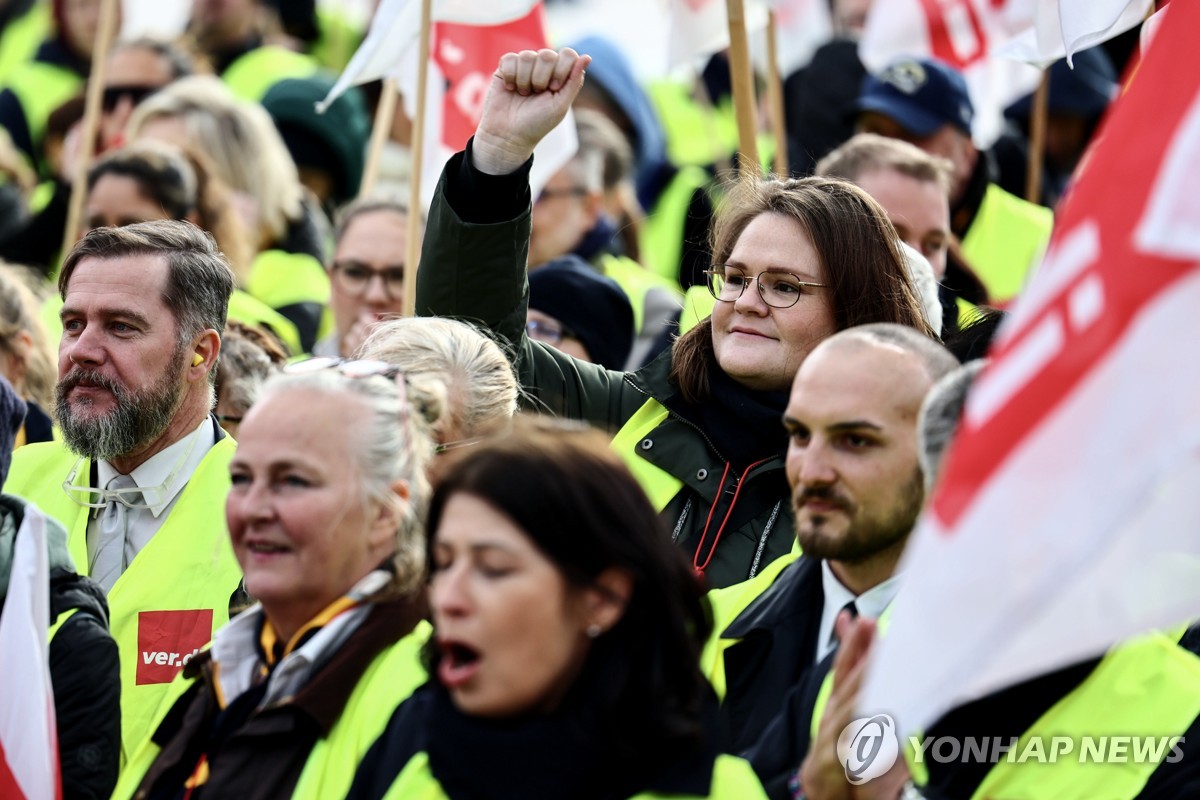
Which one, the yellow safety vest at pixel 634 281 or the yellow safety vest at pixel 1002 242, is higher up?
the yellow safety vest at pixel 1002 242

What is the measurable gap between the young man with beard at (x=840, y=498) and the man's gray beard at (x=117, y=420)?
175 cm

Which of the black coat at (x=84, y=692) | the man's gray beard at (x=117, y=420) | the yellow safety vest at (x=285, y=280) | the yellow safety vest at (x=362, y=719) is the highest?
the yellow safety vest at (x=362, y=719)

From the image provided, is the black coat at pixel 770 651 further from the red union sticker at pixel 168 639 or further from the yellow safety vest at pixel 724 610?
the red union sticker at pixel 168 639

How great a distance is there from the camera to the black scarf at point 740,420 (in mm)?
4312

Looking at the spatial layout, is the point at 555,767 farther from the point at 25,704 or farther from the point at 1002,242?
the point at 1002,242

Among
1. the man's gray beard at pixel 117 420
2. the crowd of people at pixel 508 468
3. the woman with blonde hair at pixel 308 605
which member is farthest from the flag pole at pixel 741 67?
the woman with blonde hair at pixel 308 605

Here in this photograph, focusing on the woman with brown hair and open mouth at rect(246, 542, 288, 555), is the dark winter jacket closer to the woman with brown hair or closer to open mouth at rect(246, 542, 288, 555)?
the woman with brown hair

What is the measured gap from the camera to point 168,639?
4.24 metres

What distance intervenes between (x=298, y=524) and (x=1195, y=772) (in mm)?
1432

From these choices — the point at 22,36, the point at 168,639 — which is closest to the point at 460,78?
the point at 168,639

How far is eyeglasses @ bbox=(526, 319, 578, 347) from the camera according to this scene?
5867 mm

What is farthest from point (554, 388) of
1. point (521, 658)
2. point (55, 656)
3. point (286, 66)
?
point (286, 66)

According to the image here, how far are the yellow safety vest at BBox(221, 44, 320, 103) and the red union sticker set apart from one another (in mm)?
5559

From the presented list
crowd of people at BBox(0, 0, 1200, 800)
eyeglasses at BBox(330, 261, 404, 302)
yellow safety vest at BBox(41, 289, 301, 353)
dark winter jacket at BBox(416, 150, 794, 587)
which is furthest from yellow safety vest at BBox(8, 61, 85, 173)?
dark winter jacket at BBox(416, 150, 794, 587)
